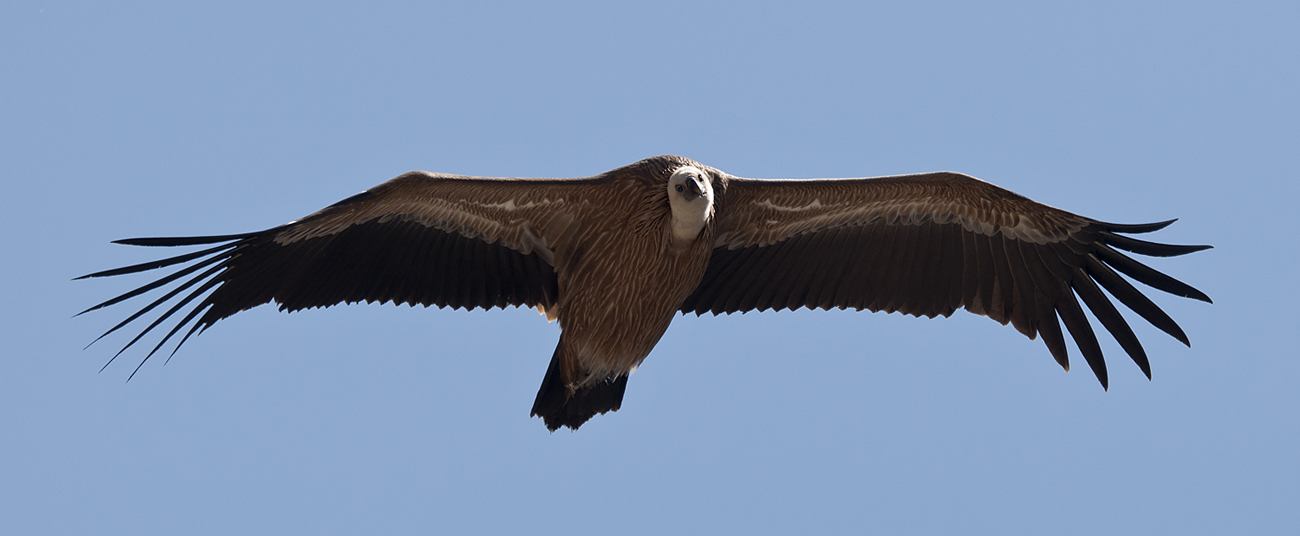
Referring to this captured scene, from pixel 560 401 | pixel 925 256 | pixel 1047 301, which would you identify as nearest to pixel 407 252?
pixel 560 401

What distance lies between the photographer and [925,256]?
27.3ft

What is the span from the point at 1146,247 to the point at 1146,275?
192mm

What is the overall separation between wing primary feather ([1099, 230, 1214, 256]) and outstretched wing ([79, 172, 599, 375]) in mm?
3588

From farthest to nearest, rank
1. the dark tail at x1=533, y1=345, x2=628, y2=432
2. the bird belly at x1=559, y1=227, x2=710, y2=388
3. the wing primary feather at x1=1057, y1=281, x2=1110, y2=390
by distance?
the dark tail at x1=533, y1=345, x2=628, y2=432
the wing primary feather at x1=1057, y1=281, x2=1110, y2=390
the bird belly at x1=559, y1=227, x2=710, y2=388

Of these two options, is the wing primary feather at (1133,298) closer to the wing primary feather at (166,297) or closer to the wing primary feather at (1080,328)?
the wing primary feather at (1080,328)

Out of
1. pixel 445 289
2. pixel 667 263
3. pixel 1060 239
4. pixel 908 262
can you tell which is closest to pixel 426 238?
pixel 445 289

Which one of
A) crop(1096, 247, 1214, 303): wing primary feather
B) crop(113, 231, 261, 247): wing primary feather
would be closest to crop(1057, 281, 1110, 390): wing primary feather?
crop(1096, 247, 1214, 303): wing primary feather

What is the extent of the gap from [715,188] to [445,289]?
2.19 m

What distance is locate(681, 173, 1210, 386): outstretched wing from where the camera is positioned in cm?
789

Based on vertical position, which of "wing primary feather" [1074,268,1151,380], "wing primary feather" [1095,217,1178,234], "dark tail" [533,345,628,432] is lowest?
"dark tail" [533,345,628,432]

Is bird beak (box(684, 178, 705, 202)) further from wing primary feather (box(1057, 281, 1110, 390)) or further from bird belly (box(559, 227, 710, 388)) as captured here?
wing primary feather (box(1057, 281, 1110, 390))

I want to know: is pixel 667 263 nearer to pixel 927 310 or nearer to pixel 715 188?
pixel 715 188

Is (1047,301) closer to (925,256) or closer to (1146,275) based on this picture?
(1146,275)

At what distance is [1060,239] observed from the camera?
316 inches
